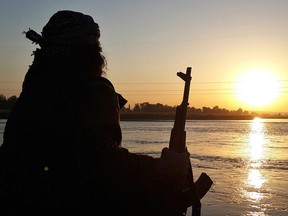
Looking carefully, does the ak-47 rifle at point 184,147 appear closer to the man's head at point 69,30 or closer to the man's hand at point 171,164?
the man's hand at point 171,164

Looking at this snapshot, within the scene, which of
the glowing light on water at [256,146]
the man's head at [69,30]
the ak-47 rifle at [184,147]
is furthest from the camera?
the glowing light on water at [256,146]

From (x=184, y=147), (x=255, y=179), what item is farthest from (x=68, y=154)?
(x=255, y=179)

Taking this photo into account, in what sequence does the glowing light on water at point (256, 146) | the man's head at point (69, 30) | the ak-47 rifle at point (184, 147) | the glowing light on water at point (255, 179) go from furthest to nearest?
1. the glowing light on water at point (256, 146)
2. the glowing light on water at point (255, 179)
3. the ak-47 rifle at point (184, 147)
4. the man's head at point (69, 30)

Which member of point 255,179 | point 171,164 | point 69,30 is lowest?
point 255,179

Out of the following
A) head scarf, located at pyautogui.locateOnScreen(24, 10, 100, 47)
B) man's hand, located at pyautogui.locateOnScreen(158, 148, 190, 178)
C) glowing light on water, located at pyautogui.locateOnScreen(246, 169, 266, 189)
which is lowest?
glowing light on water, located at pyautogui.locateOnScreen(246, 169, 266, 189)

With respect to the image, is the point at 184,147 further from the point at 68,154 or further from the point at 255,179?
the point at 255,179

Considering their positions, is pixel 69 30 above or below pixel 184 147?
above

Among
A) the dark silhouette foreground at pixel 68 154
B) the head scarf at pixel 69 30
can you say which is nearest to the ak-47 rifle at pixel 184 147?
the dark silhouette foreground at pixel 68 154

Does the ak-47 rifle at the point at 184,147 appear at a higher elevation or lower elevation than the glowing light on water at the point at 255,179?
higher

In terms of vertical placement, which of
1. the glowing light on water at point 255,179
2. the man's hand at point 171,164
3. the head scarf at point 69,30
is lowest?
the glowing light on water at point 255,179

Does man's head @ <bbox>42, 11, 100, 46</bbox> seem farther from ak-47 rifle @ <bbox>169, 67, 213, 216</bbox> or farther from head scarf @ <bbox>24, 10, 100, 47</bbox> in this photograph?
ak-47 rifle @ <bbox>169, 67, 213, 216</bbox>

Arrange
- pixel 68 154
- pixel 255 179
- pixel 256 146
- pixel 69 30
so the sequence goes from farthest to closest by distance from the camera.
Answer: pixel 256 146
pixel 255 179
pixel 69 30
pixel 68 154

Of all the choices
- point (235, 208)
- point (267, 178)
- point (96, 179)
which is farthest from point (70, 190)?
point (267, 178)

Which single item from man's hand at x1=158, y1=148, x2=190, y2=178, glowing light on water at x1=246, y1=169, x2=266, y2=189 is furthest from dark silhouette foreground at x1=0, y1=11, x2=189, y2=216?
glowing light on water at x1=246, y1=169, x2=266, y2=189
